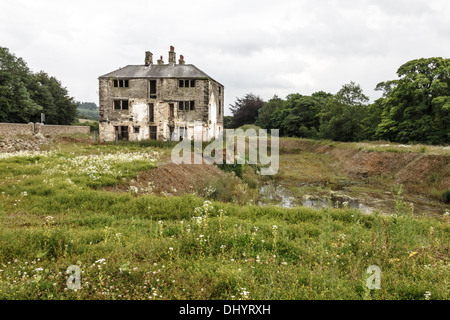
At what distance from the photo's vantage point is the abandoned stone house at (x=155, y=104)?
3388cm

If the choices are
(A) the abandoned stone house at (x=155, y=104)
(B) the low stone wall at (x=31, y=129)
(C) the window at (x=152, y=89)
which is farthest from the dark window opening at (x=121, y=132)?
(B) the low stone wall at (x=31, y=129)

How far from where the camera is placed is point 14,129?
2689cm

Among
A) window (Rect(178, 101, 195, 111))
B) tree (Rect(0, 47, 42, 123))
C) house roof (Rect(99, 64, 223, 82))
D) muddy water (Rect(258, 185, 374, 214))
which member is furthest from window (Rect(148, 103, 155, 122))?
tree (Rect(0, 47, 42, 123))

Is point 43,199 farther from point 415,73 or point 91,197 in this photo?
point 415,73

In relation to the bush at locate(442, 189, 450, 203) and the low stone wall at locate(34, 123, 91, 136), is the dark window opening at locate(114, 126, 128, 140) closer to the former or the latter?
the low stone wall at locate(34, 123, 91, 136)

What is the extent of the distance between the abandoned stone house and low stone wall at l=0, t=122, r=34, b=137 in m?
7.90

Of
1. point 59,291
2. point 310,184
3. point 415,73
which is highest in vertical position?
point 415,73

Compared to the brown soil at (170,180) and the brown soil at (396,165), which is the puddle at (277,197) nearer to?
the brown soil at (170,180)

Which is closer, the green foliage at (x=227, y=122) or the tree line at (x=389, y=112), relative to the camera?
the tree line at (x=389, y=112)

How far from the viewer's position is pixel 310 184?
940 inches
